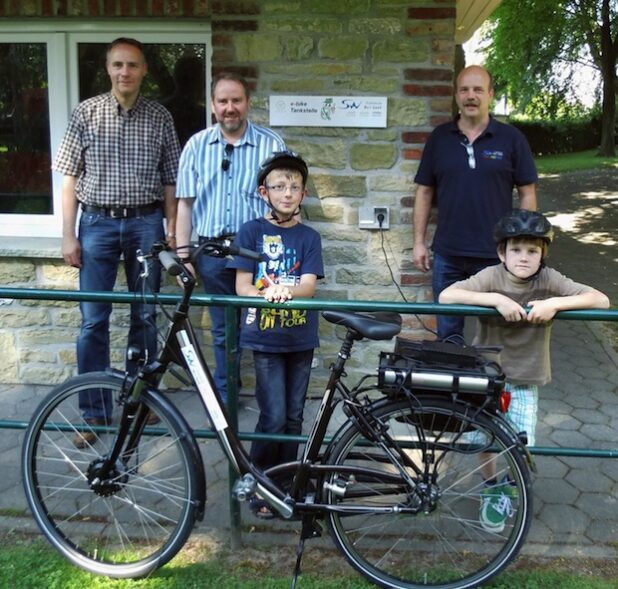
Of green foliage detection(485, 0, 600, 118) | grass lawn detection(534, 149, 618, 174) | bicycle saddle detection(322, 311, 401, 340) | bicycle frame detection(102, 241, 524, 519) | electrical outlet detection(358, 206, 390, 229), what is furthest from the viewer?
grass lawn detection(534, 149, 618, 174)

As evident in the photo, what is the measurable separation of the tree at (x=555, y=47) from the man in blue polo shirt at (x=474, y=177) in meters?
14.0

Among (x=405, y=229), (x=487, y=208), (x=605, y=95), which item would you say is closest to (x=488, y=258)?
(x=487, y=208)

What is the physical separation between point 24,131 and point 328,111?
2.06 metres

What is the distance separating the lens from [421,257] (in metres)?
4.25

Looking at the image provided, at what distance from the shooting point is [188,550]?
118 inches

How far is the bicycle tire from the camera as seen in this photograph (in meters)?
2.68

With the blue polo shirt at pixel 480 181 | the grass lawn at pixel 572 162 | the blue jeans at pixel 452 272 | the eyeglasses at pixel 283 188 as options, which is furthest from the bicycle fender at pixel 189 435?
the grass lawn at pixel 572 162

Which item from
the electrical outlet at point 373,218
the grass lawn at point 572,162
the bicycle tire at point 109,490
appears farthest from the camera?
the grass lawn at point 572,162

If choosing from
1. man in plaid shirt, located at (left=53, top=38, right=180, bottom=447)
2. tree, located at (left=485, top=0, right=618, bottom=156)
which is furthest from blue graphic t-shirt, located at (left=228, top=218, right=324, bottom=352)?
tree, located at (left=485, top=0, right=618, bottom=156)

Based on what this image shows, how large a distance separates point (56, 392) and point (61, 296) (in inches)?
14.8

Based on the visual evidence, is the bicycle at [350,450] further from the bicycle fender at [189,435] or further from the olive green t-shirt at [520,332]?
the olive green t-shirt at [520,332]

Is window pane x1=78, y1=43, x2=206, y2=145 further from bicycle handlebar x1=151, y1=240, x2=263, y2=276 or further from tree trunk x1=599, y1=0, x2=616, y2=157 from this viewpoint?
tree trunk x1=599, y1=0, x2=616, y2=157

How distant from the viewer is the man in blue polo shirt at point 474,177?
12.6ft

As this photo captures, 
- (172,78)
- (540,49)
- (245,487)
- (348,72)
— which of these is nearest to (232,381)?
(245,487)
